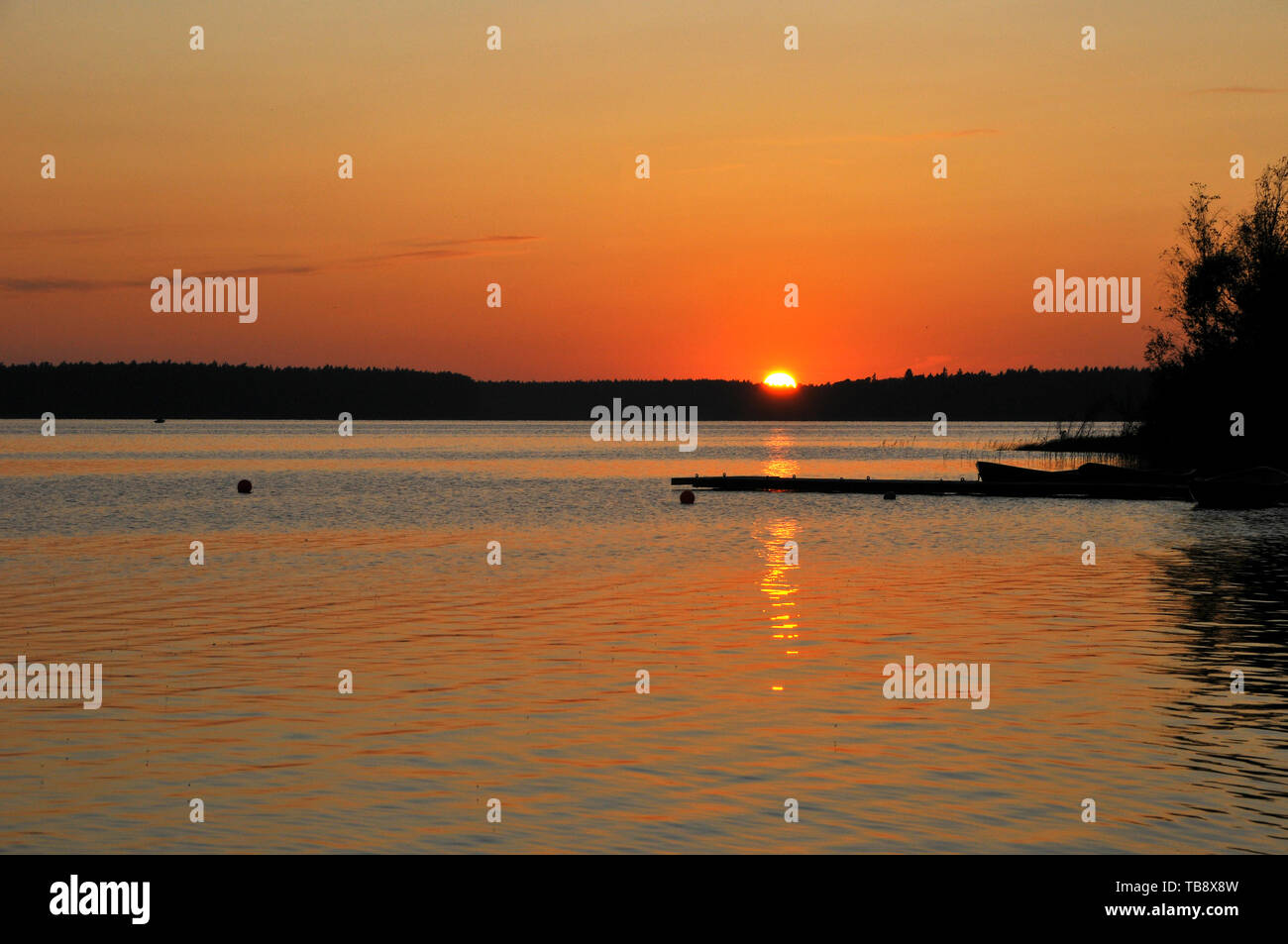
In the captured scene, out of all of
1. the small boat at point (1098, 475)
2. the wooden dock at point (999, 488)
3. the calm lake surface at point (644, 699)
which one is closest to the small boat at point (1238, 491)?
the wooden dock at point (999, 488)

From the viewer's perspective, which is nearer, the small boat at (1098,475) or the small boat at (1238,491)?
the small boat at (1238,491)

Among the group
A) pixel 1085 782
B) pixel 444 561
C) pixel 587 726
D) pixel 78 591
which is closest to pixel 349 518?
pixel 444 561

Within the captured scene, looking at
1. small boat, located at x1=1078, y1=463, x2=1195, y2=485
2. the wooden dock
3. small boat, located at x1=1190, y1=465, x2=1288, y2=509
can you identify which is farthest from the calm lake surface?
small boat, located at x1=1078, y1=463, x2=1195, y2=485

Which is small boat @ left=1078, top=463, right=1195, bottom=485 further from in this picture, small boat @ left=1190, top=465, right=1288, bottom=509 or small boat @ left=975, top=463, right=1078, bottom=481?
small boat @ left=1190, top=465, right=1288, bottom=509

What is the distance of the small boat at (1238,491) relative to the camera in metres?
66.9

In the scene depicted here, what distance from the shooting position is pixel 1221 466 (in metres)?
87.9

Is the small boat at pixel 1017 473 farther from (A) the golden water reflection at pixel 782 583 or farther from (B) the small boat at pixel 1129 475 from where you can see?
(A) the golden water reflection at pixel 782 583

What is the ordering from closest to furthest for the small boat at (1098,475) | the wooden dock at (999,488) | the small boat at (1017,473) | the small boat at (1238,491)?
the small boat at (1238,491) < the wooden dock at (999,488) < the small boat at (1098,475) < the small boat at (1017,473)

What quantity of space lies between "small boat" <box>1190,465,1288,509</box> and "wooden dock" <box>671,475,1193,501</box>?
21.6 ft

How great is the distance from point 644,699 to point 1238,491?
55.1 m

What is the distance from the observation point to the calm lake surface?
14031mm

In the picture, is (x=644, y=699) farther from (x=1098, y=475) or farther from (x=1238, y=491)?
(x=1098, y=475)

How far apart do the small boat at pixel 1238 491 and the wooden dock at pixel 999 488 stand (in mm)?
6571
